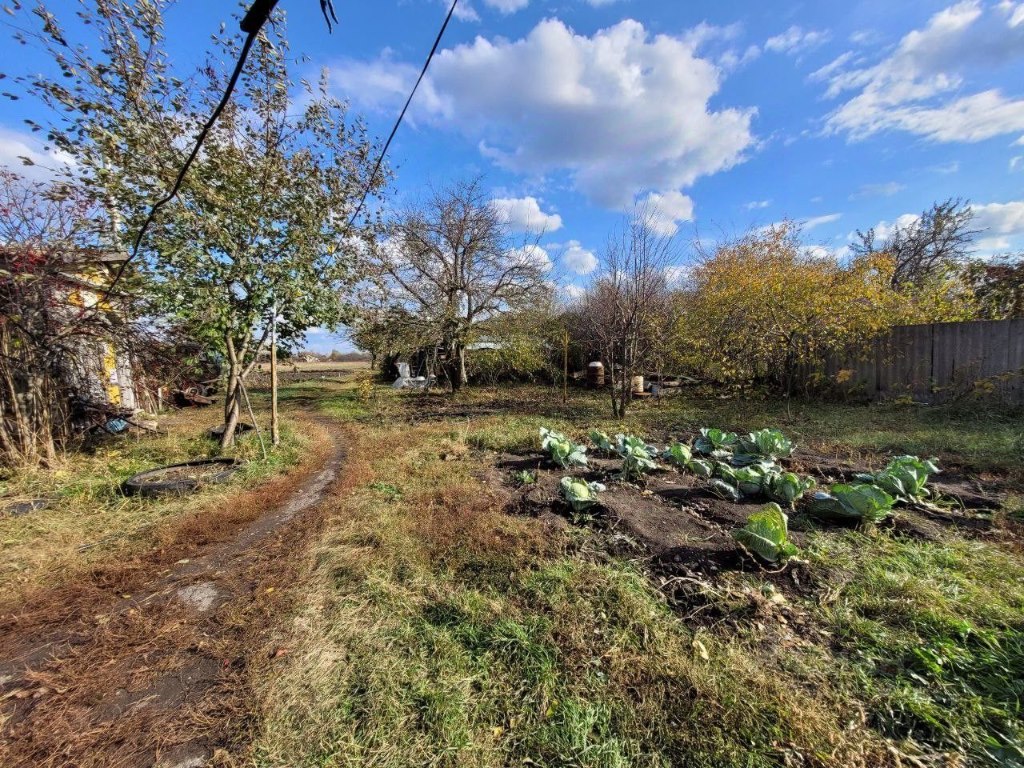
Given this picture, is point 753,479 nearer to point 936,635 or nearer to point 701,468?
point 701,468

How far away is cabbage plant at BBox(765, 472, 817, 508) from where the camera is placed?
3.08 m

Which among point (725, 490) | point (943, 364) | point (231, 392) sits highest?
point (231, 392)

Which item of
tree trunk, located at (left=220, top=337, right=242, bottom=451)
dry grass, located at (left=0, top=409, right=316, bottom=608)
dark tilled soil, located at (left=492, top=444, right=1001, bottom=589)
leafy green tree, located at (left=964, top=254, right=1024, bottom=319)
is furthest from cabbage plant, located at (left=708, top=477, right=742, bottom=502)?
leafy green tree, located at (left=964, top=254, right=1024, bottom=319)

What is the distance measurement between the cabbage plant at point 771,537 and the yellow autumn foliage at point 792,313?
22.7ft

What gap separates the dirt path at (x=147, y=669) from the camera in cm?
147

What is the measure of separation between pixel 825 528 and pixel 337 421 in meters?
8.89

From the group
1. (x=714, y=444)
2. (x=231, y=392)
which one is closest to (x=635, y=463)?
(x=714, y=444)

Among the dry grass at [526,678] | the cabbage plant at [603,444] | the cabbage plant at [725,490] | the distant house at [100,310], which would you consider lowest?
the dry grass at [526,678]

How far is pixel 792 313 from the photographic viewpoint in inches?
310

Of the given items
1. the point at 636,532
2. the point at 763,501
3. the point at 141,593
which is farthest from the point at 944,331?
the point at 141,593

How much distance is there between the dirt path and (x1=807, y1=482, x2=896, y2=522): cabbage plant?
148 inches

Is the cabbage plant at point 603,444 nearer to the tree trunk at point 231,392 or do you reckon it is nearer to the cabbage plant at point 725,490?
the cabbage plant at point 725,490

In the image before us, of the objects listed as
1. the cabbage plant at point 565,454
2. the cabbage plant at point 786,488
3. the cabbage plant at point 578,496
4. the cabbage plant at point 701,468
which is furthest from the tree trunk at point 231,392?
the cabbage plant at point 786,488

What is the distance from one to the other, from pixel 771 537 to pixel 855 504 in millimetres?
1043
